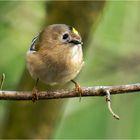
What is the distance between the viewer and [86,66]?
659 cm

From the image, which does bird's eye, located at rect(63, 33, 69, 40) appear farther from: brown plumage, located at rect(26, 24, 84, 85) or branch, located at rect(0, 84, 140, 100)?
branch, located at rect(0, 84, 140, 100)

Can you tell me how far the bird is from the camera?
4.57 m

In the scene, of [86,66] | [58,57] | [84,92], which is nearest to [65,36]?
[58,57]

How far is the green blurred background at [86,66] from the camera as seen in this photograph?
5.82 metres

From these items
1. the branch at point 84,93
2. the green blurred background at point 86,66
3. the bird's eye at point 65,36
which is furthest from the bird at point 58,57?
the green blurred background at point 86,66

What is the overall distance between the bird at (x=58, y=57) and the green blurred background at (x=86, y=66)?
3.78 feet

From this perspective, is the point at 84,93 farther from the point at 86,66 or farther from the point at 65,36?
the point at 86,66

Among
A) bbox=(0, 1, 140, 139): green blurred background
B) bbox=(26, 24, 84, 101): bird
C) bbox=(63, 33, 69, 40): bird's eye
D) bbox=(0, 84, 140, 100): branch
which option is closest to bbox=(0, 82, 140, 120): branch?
bbox=(0, 84, 140, 100): branch

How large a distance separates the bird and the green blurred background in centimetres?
115

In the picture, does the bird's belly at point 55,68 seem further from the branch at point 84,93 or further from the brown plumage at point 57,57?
the branch at point 84,93

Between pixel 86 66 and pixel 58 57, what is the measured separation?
2008 mm

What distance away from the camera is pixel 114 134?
218 inches

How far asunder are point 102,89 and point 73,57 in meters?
0.54

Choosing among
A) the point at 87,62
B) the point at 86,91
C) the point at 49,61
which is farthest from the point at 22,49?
the point at 86,91
